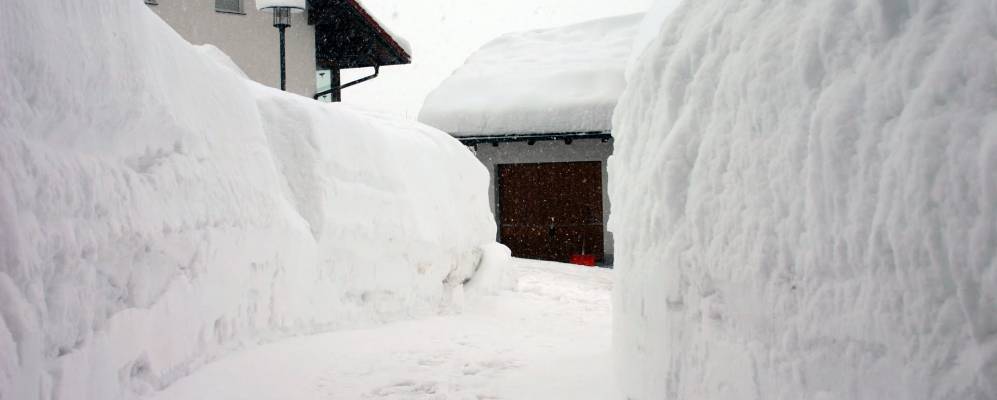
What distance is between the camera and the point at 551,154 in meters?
13.5

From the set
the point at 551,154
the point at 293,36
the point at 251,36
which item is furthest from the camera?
the point at 551,154

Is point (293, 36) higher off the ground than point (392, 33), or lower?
lower

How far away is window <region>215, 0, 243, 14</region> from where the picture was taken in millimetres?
11654

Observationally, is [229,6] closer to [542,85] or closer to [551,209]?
[542,85]

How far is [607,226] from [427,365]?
1420mm

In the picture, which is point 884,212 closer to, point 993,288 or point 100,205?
point 993,288

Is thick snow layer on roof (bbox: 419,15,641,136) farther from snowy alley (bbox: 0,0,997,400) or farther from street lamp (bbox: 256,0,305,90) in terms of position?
snowy alley (bbox: 0,0,997,400)

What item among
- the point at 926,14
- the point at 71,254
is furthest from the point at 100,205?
the point at 926,14

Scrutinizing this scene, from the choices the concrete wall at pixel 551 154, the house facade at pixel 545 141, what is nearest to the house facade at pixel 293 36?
the house facade at pixel 545 141

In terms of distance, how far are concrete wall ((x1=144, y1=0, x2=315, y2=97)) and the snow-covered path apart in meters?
7.22

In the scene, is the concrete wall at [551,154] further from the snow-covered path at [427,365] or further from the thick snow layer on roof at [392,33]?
the snow-covered path at [427,365]

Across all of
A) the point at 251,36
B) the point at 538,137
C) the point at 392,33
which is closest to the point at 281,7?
the point at 251,36

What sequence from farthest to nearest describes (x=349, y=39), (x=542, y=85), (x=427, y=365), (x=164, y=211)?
(x=349, y=39) < (x=542, y=85) < (x=427, y=365) < (x=164, y=211)

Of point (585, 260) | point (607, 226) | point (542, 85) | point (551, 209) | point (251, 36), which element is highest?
point (251, 36)
